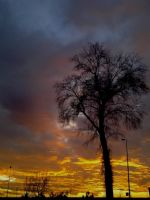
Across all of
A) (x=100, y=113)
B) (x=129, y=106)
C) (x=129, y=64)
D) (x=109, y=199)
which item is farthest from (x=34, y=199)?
(x=129, y=64)

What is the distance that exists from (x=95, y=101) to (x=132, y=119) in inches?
144

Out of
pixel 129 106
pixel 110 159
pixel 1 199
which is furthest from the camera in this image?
pixel 129 106

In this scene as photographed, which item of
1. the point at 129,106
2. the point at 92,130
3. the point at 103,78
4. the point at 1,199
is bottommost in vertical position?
the point at 1,199

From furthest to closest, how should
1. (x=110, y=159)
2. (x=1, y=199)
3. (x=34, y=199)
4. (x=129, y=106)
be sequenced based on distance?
(x=129, y=106) < (x=110, y=159) < (x=34, y=199) < (x=1, y=199)

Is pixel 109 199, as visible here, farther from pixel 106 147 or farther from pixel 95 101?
pixel 95 101

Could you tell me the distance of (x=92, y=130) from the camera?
3170 centimetres

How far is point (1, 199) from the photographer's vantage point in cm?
2300

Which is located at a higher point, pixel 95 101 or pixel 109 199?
pixel 95 101

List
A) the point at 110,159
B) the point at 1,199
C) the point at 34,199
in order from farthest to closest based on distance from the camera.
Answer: the point at 110,159
the point at 34,199
the point at 1,199

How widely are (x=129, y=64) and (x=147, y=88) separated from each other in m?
2.84

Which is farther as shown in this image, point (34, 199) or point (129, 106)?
point (129, 106)

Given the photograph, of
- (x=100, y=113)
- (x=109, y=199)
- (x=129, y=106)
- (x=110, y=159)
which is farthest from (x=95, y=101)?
(x=109, y=199)

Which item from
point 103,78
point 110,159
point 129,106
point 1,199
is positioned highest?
point 103,78

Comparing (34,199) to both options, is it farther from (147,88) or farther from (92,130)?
(147,88)
